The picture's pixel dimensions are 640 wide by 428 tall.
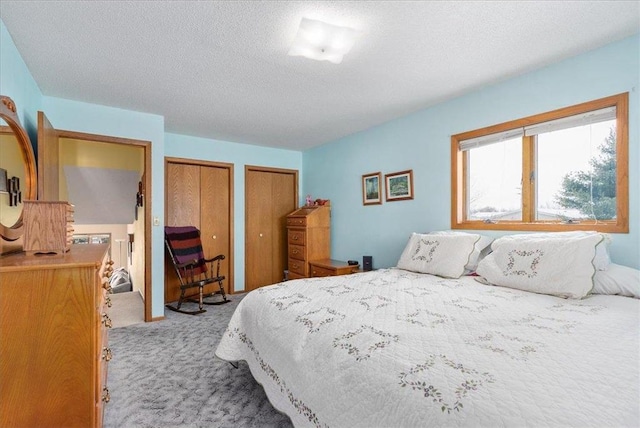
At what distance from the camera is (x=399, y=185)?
3.52 m

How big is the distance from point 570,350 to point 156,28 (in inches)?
101

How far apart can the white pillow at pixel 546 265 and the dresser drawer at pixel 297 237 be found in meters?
2.52

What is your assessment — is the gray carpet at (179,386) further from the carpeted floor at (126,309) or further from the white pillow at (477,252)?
the white pillow at (477,252)

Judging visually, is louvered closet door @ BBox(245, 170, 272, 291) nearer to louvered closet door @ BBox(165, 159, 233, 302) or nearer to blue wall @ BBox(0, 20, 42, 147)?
louvered closet door @ BBox(165, 159, 233, 302)

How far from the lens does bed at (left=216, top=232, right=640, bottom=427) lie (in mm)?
791

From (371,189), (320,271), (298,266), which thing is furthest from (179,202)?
(371,189)

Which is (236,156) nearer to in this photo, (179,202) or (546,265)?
(179,202)

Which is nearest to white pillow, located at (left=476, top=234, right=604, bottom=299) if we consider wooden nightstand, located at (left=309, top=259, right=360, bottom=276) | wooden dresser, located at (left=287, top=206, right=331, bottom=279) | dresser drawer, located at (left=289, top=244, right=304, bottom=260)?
wooden nightstand, located at (left=309, top=259, right=360, bottom=276)

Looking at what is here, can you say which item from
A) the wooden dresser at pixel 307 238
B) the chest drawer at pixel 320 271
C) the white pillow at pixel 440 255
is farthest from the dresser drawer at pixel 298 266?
the white pillow at pixel 440 255

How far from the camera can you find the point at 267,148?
16.2 ft

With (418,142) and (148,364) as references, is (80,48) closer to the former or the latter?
(148,364)

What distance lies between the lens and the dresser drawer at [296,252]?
4.34 metres

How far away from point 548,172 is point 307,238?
278 cm

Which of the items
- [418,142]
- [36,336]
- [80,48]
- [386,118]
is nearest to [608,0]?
[418,142]
